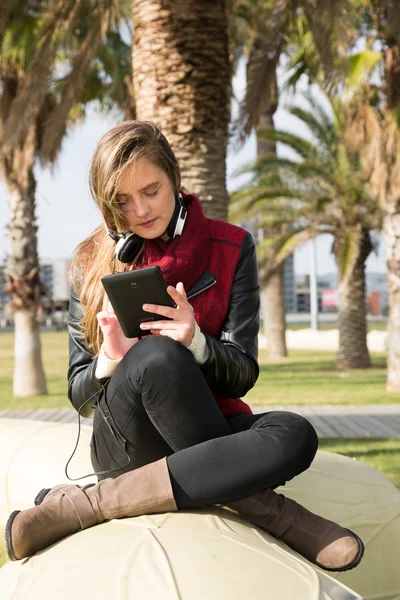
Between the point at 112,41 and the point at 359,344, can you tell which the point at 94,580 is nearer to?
the point at 112,41

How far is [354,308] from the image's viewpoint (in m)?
19.7

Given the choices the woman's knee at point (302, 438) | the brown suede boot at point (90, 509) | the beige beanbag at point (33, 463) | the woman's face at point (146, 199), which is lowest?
the beige beanbag at point (33, 463)

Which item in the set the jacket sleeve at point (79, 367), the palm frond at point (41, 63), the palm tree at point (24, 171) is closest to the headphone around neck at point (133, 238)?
the jacket sleeve at point (79, 367)

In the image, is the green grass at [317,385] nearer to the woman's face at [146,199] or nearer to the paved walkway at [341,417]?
the paved walkway at [341,417]

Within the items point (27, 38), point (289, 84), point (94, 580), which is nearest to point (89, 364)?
point (94, 580)

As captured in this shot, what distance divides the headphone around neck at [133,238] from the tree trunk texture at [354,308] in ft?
54.5

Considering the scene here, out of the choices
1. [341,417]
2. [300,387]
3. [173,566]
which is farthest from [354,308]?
[173,566]

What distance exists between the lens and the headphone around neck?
3.01 metres

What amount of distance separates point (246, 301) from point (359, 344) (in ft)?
55.8

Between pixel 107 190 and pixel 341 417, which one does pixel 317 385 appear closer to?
pixel 341 417

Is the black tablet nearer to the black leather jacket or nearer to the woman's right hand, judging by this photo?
the woman's right hand

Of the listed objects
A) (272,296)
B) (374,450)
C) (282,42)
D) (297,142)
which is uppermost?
(297,142)

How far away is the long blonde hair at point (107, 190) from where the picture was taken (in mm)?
2891

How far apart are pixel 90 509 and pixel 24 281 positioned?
12620mm
